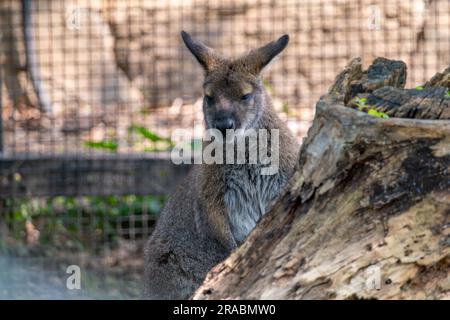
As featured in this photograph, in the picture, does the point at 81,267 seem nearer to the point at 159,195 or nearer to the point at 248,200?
the point at 159,195

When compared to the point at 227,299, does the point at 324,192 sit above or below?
above

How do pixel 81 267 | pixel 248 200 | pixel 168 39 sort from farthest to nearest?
1. pixel 168 39
2. pixel 81 267
3. pixel 248 200

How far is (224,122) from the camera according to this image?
5781 mm

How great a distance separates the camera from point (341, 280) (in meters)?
3.85

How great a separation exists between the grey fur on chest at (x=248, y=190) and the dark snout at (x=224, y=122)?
15.3 inches

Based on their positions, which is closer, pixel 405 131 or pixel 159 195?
pixel 405 131

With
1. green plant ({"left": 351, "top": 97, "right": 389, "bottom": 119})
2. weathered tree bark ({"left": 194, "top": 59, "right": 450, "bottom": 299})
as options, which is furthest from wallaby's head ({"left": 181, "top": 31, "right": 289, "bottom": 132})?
weathered tree bark ({"left": 194, "top": 59, "right": 450, "bottom": 299})

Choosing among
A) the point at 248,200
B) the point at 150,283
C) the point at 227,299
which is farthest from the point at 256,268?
the point at 150,283

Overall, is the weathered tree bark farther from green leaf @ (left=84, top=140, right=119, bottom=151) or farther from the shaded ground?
green leaf @ (left=84, top=140, right=119, bottom=151)

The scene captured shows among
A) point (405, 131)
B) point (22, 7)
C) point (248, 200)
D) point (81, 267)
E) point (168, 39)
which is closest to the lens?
point (405, 131)

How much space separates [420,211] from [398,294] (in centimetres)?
43

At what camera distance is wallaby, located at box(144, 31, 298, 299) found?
19.6 ft

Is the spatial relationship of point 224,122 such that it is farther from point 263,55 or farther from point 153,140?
point 153,140

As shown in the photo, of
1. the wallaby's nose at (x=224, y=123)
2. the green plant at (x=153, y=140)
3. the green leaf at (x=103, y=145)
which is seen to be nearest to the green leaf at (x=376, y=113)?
the wallaby's nose at (x=224, y=123)
